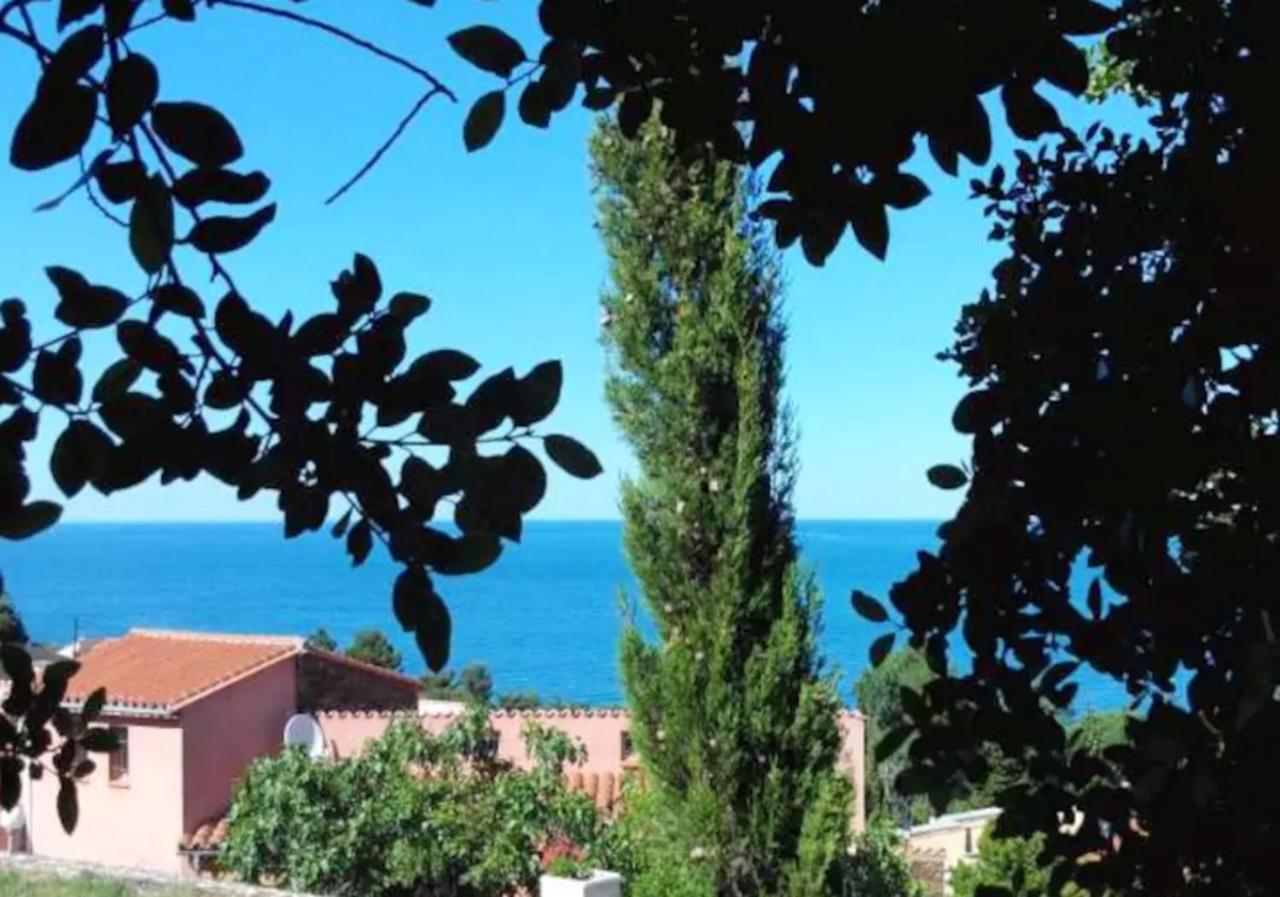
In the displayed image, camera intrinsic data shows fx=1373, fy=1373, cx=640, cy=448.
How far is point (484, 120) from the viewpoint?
986mm

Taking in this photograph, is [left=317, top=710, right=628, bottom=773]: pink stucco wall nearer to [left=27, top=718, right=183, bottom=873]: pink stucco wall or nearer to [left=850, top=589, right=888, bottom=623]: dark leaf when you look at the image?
[left=27, top=718, right=183, bottom=873]: pink stucco wall

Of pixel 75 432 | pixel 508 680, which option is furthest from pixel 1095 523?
pixel 508 680

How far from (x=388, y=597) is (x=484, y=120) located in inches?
16.8

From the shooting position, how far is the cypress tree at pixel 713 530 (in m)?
7.18

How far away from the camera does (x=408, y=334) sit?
733mm

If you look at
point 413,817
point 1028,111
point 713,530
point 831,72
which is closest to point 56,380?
point 831,72

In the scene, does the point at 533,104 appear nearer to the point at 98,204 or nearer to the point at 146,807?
the point at 98,204

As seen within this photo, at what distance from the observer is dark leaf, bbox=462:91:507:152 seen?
979 mm

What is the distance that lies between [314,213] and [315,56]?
5.0 inches

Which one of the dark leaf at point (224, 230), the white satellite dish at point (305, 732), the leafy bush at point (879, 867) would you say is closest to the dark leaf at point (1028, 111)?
the dark leaf at point (224, 230)

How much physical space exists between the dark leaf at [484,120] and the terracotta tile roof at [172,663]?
12054 mm

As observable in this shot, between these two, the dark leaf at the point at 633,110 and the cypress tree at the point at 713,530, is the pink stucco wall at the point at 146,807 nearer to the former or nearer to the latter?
the cypress tree at the point at 713,530

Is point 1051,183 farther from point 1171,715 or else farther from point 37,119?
point 37,119

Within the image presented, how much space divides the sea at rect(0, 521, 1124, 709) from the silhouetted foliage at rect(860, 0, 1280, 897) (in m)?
0.12
